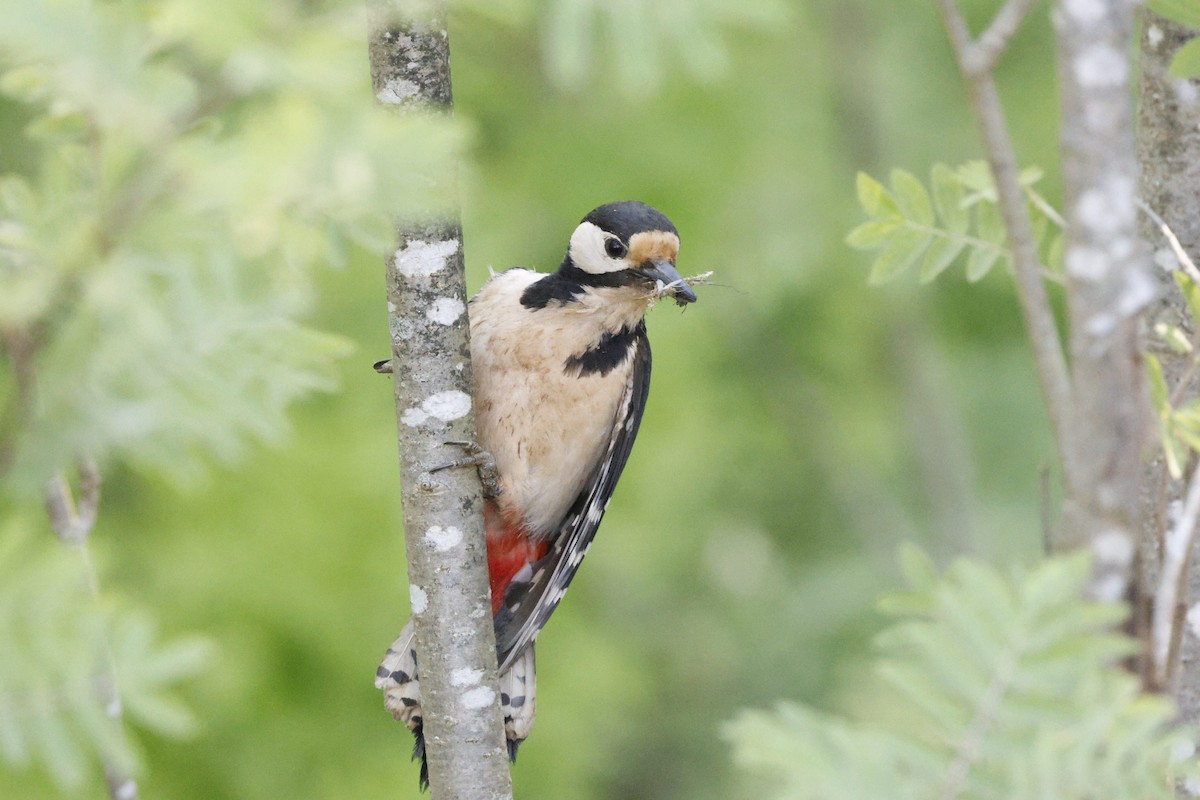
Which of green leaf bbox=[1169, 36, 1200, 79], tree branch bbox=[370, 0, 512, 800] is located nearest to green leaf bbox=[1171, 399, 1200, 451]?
green leaf bbox=[1169, 36, 1200, 79]

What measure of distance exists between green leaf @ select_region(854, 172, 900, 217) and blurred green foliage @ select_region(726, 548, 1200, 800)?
1.23 meters

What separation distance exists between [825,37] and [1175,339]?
6.42 meters

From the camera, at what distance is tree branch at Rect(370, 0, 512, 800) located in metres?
2.67

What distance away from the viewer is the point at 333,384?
1.89 meters

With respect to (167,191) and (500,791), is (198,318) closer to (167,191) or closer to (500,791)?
(167,191)

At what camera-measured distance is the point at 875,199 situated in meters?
2.64

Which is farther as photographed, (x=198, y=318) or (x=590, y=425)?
(x=590, y=425)

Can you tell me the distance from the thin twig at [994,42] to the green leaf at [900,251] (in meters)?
1.03

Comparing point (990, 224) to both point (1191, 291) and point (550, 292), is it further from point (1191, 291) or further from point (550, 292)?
point (550, 292)

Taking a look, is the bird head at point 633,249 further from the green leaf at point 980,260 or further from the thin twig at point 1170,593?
the thin twig at point 1170,593

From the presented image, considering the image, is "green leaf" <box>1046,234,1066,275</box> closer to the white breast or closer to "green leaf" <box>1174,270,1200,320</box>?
"green leaf" <box>1174,270,1200,320</box>

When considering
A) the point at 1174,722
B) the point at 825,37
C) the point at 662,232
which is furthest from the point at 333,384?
the point at 825,37

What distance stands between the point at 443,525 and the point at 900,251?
46.7 inches

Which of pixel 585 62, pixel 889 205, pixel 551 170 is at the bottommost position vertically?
pixel 585 62
